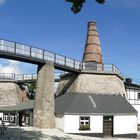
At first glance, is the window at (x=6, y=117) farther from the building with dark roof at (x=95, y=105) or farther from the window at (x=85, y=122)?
the window at (x=85, y=122)

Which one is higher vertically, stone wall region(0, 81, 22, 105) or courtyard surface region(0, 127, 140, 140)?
stone wall region(0, 81, 22, 105)

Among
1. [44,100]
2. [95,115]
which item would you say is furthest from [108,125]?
[44,100]

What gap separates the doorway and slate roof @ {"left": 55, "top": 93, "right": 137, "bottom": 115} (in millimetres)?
794

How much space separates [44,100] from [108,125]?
769cm

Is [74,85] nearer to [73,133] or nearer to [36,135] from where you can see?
Answer: [73,133]

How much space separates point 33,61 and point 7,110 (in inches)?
539

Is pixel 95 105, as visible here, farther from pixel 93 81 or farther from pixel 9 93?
pixel 9 93

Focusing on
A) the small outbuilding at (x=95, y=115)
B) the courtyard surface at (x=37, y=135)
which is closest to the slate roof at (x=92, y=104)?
the small outbuilding at (x=95, y=115)

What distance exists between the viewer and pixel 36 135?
32.5m

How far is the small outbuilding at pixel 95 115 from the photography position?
38125 mm

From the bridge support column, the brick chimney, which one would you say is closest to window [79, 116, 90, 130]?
the bridge support column

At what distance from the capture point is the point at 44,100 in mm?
38719

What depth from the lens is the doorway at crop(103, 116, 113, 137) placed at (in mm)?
39750

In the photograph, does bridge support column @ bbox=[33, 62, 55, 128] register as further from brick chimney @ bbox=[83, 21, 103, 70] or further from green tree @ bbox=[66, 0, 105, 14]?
green tree @ bbox=[66, 0, 105, 14]
